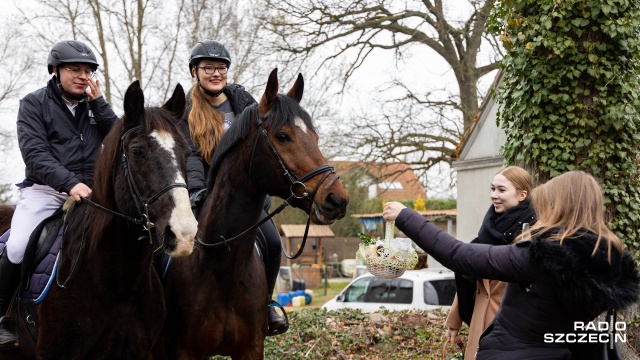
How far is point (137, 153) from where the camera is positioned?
4.14 meters

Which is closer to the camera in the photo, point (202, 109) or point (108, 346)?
point (108, 346)

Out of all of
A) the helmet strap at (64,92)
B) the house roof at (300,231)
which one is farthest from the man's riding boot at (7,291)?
the house roof at (300,231)

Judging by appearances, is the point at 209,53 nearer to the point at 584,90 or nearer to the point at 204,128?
the point at 204,128

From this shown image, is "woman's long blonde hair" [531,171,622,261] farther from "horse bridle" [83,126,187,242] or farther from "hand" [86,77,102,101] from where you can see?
"hand" [86,77,102,101]

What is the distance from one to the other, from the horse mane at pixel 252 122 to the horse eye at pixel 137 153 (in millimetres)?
953

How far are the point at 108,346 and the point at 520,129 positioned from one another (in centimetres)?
511

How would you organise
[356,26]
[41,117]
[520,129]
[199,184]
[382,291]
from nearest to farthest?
[41,117] → [199,184] → [520,129] → [382,291] → [356,26]

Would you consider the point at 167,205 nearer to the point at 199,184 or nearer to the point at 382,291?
the point at 199,184

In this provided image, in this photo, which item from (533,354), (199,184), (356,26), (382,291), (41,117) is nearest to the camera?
(533,354)

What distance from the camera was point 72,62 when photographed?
4883 millimetres

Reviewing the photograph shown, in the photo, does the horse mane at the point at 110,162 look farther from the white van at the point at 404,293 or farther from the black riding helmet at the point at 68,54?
the white van at the point at 404,293

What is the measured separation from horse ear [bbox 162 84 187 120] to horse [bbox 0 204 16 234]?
208cm

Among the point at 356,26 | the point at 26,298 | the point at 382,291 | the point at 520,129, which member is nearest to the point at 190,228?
the point at 26,298

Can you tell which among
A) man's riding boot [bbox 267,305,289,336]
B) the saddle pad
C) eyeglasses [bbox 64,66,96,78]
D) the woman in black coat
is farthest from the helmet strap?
the woman in black coat
